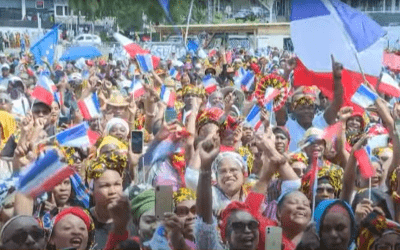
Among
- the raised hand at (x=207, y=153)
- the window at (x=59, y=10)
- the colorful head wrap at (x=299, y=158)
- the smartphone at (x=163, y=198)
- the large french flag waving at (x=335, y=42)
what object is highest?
the large french flag waving at (x=335, y=42)

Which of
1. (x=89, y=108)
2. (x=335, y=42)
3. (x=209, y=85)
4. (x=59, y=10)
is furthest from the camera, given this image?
(x=59, y=10)

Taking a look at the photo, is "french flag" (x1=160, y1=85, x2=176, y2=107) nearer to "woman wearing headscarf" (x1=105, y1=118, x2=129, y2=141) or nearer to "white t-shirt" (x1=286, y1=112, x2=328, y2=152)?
"woman wearing headscarf" (x1=105, y1=118, x2=129, y2=141)

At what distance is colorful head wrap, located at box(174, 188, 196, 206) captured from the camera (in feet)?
17.7

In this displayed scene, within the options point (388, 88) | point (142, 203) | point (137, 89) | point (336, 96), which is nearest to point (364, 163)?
point (142, 203)

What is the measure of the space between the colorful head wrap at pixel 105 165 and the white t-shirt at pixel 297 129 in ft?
6.55

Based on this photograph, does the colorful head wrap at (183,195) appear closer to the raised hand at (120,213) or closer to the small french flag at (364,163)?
the raised hand at (120,213)

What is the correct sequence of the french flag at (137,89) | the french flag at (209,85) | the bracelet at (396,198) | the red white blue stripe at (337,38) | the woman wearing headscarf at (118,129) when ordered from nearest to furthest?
the bracelet at (396,198) → the red white blue stripe at (337,38) → the woman wearing headscarf at (118,129) → the french flag at (137,89) → the french flag at (209,85)

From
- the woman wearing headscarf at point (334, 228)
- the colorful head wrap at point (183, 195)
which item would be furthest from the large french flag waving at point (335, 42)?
the woman wearing headscarf at point (334, 228)

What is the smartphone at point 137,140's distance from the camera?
6.45 metres

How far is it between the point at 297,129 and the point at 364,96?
149 cm

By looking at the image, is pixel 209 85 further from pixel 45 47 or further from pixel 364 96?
pixel 364 96

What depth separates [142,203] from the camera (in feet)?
17.9

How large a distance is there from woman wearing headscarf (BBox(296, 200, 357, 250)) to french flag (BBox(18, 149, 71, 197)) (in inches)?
A: 54.4

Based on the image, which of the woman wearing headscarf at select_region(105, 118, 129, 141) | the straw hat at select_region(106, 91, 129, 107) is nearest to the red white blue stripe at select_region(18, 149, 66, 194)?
the woman wearing headscarf at select_region(105, 118, 129, 141)
